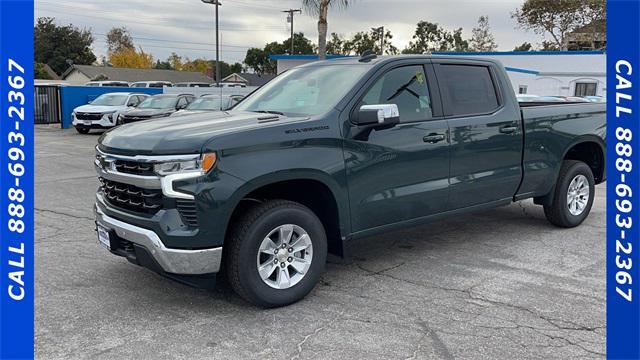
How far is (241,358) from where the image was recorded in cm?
346

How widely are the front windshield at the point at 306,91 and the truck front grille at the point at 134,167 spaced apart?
4.48 feet

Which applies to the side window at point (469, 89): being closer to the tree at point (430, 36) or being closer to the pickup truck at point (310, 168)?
the pickup truck at point (310, 168)

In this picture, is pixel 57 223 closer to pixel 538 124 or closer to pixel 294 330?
pixel 294 330

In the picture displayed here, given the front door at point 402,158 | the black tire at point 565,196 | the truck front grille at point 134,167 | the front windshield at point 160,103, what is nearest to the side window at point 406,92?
the front door at point 402,158

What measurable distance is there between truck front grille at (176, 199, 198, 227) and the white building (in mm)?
26468

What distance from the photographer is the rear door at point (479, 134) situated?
17.2 feet

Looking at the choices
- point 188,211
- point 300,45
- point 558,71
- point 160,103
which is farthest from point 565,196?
point 300,45

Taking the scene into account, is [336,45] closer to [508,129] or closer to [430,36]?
[430,36]

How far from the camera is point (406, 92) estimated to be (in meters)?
5.00

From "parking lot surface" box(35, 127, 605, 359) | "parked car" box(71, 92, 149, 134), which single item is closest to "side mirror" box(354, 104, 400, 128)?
"parking lot surface" box(35, 127, 605, 359)

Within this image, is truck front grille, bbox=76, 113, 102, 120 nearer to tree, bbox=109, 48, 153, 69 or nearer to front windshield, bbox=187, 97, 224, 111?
front windshield, bbox=187, 97, 224, 111

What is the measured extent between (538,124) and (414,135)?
1.90m

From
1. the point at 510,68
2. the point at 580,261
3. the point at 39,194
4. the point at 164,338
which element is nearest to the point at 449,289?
the point at 580,261

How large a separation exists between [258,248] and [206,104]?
15.1 meters
